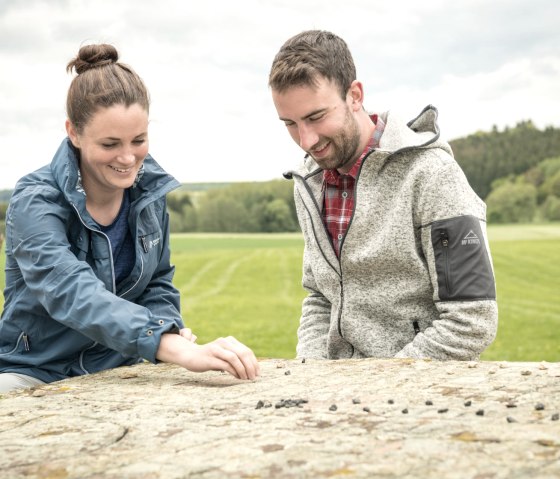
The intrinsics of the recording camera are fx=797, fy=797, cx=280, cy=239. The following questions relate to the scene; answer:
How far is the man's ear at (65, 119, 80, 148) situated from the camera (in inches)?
144

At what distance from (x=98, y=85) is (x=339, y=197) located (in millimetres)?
1316

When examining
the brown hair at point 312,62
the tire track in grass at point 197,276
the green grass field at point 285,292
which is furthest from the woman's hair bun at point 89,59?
the tire track in grass at point 197,276

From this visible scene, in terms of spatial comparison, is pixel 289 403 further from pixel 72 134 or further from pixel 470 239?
pixel 72 134

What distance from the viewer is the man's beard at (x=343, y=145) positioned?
3801 millimetres

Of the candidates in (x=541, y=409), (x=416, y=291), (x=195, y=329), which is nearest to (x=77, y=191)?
(x=416, y=291)

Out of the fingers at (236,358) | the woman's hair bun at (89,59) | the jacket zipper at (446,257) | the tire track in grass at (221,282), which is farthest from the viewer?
the tire track in grass at (221,282)

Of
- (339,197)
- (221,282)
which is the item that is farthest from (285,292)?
(339,197)

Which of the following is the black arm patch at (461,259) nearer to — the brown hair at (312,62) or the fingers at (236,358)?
the brown hair at (312,62)

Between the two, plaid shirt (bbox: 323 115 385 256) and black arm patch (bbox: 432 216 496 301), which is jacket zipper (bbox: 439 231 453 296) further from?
plaid shirt (bbox: 323 115 385 256)

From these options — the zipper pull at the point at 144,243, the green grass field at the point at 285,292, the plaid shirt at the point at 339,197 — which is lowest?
the green grass field at the point at 285,292

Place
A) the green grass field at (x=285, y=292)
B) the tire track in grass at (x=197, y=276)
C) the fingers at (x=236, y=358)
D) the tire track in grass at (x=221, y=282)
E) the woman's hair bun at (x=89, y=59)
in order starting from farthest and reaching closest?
the tire track in grass at (x=197, y=276) → the tire track in grass at (x=221, y=282) → the green grass field at (x=285, y=292) → the woman's hair bun at (x=89, y=59) → the fingers at (x=236, y=358)

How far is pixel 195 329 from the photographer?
18047 millimetres

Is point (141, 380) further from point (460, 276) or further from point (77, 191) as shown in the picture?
point (460, 276)

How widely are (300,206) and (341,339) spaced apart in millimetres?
748
